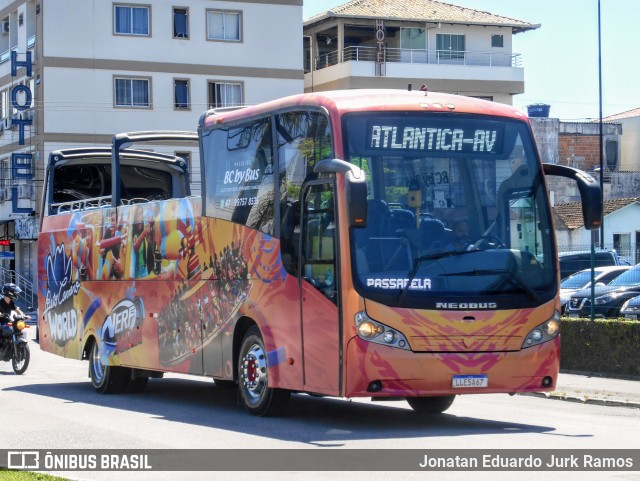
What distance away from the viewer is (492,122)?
47.6 feet

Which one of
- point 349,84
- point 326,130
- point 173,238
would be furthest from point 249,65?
point 326,130

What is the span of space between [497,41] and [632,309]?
47.5 m

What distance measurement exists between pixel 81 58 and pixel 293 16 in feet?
35.1

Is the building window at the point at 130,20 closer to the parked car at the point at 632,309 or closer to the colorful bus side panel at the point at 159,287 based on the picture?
the parked car at the point at 632,309

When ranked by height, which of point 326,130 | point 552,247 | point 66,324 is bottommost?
point 66,324

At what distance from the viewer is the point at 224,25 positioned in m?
61.5

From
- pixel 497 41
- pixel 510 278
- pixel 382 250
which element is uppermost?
pixel 497 41

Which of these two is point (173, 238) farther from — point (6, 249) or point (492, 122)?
point (6, 249)

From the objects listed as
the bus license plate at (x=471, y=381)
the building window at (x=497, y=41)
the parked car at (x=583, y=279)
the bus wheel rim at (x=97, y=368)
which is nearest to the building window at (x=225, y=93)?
the building window at (x=497, y=41)

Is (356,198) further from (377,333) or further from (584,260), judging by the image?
(584,260)

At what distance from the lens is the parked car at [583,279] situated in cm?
2888

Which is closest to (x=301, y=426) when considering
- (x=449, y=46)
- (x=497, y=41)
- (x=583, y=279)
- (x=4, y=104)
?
(x=583, y=279)
